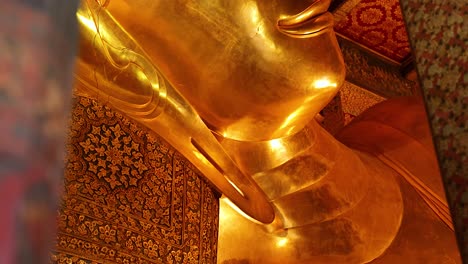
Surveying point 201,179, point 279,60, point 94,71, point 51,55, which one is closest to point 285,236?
point 201,179

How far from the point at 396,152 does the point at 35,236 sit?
2445mm

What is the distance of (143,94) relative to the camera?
5.08 feet

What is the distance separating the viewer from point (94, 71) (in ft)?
4.85

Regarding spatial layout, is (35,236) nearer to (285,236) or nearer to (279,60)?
(279,60)

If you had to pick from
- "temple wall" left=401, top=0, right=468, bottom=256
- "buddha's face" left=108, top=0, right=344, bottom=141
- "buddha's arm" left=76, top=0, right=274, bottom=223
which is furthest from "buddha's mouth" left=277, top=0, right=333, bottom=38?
"temple wall" left=401, top=0, right=468, bottom=256

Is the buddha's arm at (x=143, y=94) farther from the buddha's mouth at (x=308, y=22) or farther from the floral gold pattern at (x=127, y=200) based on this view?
the buddha's mouth at (x=308, y=22)

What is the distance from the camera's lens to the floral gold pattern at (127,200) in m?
1.70

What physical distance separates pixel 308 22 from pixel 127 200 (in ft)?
2.29

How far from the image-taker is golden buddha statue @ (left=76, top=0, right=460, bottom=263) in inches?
60.7

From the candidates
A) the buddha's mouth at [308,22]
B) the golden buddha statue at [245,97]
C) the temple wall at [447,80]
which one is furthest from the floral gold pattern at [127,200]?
the temple wall at [447,80]

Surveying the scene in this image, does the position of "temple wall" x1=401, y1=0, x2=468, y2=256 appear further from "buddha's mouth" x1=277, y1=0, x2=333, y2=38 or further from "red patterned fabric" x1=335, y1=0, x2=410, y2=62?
"red patterned fabric" x1=335, y1=0, x2=410, y2=62

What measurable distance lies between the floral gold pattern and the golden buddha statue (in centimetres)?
14

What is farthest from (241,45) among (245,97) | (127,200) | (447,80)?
(447,80)

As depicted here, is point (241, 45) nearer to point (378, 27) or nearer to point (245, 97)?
point (245, 97)
